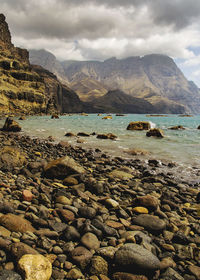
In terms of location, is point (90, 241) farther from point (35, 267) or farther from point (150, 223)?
point (150, 223)

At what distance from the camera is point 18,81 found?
9994 cm

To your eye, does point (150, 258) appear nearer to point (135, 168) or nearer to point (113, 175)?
point (113, 175)

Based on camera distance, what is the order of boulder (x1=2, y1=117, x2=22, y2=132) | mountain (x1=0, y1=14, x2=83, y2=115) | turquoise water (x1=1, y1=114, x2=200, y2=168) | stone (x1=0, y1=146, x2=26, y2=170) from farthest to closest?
mountain (x1=0, y1=14, x2=83, y2=115) → boulder (x1=2, y1=117, x2=22, y2=132) → turquoise water (x1=1, y1=114, x2=200, y2=168) → stone (x1=0, y1=146, x2=26, y2=170)

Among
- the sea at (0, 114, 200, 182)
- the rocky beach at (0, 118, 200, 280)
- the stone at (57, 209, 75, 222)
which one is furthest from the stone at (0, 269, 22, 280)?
the sea at (0, 114, 200, 182)

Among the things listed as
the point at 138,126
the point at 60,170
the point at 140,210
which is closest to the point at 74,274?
the point at 140,210

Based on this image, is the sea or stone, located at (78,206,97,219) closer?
stone, located at (78,206,97,219)

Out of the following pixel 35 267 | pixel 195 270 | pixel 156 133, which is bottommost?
pixel 195 270

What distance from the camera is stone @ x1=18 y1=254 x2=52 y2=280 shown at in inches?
92.2

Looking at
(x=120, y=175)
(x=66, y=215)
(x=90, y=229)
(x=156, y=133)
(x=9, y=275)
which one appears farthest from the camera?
(x=156, y=133)

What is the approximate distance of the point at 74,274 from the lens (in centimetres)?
263

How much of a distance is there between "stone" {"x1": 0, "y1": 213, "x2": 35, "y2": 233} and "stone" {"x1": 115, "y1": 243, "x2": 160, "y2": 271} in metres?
1.75

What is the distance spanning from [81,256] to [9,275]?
1.10 metres

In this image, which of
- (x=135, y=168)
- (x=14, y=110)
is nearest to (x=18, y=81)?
(x=14, y=110)

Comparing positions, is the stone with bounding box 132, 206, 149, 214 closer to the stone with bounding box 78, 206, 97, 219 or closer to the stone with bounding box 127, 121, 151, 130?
the stone with bounding box 78, 206, 97, 219
